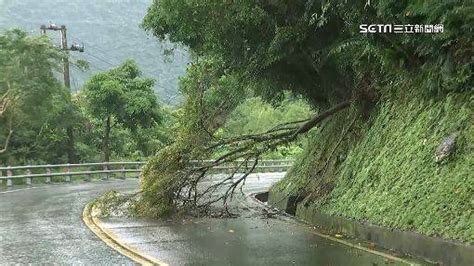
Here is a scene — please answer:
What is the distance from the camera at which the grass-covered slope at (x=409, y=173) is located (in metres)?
7.83

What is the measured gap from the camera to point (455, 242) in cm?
727

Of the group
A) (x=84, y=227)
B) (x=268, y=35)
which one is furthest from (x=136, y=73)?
(x=84, y=227)

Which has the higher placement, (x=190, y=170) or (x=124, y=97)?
(x=124, y=97)

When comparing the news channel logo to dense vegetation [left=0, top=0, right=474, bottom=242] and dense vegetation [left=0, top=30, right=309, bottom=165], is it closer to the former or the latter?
dense vegetation [left=0, top=0, right=474, bottom=242]

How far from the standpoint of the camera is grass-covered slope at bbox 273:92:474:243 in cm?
783

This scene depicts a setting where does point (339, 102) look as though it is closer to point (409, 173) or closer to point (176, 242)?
point (409, 173)

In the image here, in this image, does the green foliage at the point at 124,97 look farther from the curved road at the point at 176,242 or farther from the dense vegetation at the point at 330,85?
the curved road at the point at 176,242

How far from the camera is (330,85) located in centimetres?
1505

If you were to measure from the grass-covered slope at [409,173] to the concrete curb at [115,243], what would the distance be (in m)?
3.68

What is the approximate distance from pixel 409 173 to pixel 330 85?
6.18 metres

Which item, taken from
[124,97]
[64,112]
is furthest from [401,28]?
[64,112]

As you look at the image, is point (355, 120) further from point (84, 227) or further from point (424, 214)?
point (84, 227)

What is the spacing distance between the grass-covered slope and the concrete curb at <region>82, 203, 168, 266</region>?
3684 mm

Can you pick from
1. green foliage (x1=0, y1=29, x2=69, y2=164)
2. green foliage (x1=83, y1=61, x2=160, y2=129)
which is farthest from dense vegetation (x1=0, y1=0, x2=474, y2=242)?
green foliage (x1=83, y1=61, x2=160, y2=129)
